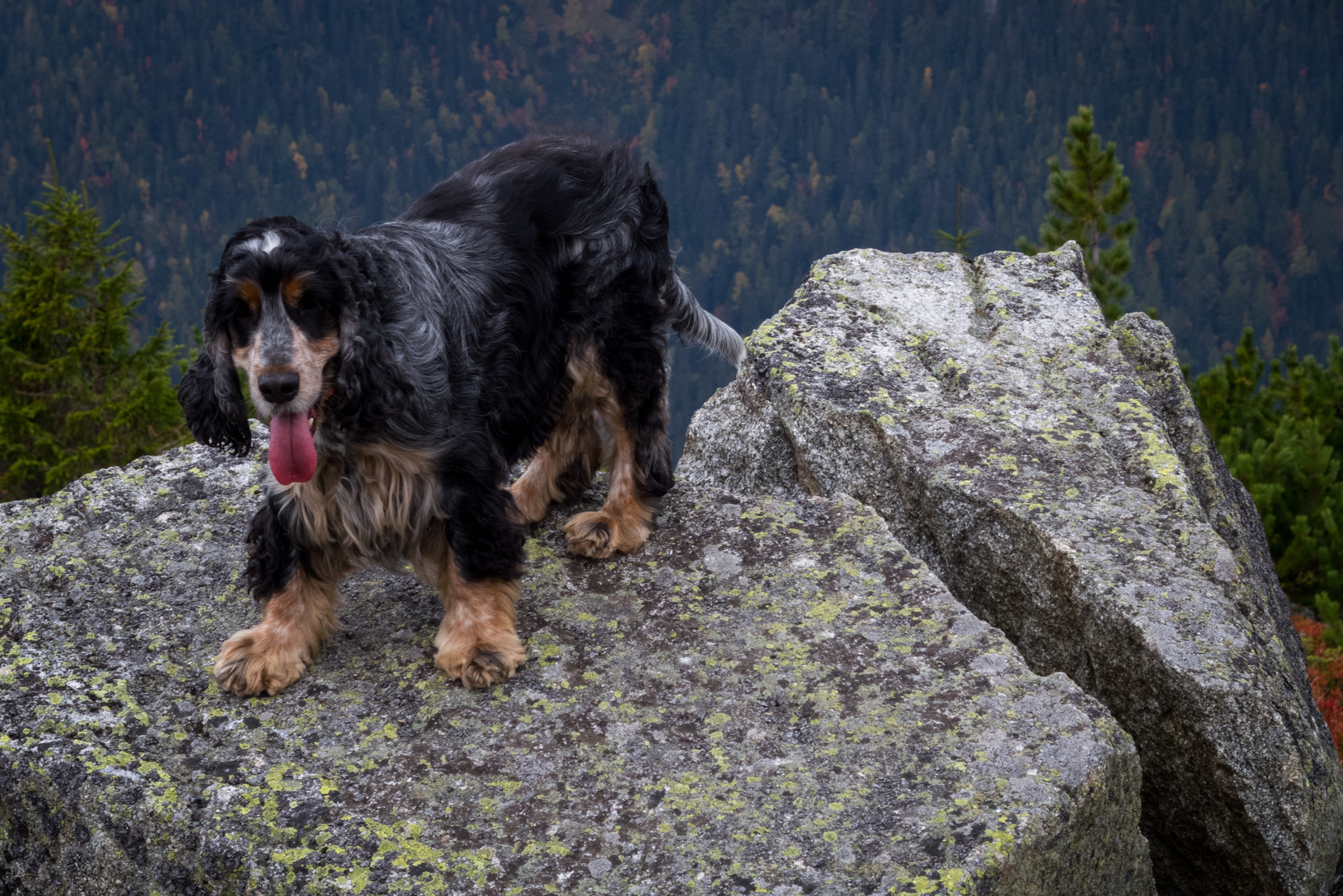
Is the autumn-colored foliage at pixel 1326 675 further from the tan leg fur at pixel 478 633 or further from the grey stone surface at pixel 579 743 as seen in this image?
the tan leg fur at pixel 478 633

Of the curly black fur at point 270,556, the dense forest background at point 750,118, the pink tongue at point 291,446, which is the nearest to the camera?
the pink tongue at point 291,446

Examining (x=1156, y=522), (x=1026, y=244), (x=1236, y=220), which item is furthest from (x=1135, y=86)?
(x=1156, y=522)

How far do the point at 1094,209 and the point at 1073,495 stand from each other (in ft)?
52.2

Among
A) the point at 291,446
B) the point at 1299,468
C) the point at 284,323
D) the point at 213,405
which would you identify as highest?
the point at 284,323

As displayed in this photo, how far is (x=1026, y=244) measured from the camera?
60.2ft

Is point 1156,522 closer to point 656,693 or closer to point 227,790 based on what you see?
point 656,693

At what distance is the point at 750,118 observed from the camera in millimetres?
130875

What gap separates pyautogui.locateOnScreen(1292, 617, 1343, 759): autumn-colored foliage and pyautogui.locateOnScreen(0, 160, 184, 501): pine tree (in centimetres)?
1563

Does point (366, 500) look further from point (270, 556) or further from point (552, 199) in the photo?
point (552, 199)

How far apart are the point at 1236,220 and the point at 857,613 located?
4147 inches

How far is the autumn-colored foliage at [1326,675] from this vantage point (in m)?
9.48

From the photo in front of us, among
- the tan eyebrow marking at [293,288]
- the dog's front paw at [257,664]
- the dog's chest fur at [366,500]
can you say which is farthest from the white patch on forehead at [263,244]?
the dog's front paw at [257,664]

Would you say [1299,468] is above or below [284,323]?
below

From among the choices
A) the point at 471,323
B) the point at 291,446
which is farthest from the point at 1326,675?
the point at 291,446
